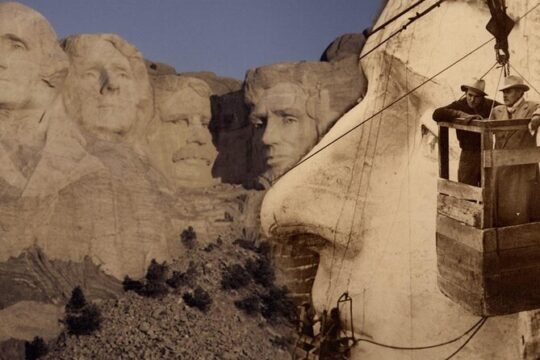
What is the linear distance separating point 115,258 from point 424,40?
1523 centimetres

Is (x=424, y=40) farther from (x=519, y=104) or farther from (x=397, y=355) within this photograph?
(x=397, y=355)

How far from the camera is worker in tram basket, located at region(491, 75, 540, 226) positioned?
148 inches

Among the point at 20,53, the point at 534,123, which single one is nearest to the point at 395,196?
the point at 534,123

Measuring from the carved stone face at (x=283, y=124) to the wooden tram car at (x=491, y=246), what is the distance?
63.8 feet

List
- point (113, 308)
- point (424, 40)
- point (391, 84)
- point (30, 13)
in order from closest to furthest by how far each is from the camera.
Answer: point (424, 40) → point (391, 84) → point (113, 308) → point (30, 13)

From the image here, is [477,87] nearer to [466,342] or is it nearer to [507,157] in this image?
[507,157]

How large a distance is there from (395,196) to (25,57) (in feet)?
50.5

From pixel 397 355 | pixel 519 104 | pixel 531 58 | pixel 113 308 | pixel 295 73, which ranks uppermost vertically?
pixel 295 73

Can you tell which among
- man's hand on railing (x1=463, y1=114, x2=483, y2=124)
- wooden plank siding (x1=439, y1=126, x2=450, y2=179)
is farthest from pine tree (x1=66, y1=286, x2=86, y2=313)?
man's hand on railing (x1=463, y1=114, x2=483, y2=124)

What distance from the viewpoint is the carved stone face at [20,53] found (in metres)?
18.1

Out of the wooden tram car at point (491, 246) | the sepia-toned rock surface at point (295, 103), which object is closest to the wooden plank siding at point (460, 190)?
the wooden tram car at point (491, 246)

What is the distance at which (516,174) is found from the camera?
152 inches

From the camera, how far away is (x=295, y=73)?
24.5 metres

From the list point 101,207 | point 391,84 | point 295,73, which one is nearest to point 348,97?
point 295,73
